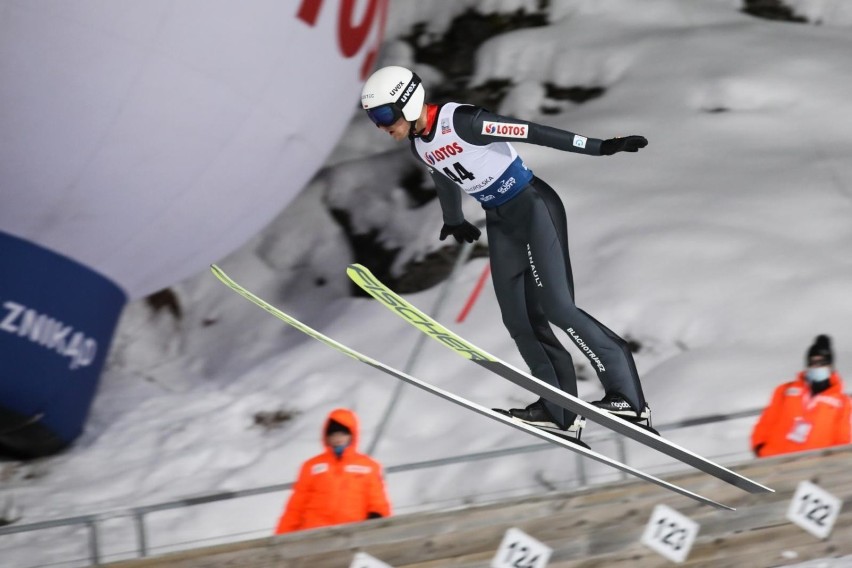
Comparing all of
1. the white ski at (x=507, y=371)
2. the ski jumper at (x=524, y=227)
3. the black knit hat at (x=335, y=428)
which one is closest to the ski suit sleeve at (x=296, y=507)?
the black knit hat at (x=335, y=428)

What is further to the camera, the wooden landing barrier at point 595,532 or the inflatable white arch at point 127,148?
the inflatable white arch at point 127,148

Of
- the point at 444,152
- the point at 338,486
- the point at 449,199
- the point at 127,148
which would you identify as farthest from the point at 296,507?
the point at 127,148

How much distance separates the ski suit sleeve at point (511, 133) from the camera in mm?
4562

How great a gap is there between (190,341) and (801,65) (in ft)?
20.1

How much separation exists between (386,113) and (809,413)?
2.92 m

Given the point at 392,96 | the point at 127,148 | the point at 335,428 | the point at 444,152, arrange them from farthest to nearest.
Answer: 1. the point at 127,148
2. the point at 335,428
3. the point at 444,152
4. the point at 392,96

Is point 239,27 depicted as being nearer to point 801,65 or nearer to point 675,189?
point 675,189

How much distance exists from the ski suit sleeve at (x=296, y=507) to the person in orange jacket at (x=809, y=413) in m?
2.25

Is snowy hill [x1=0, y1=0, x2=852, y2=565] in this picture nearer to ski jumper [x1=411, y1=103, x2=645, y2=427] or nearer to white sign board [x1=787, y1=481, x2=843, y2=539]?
white sign board [x1=787, y1=481, x2=843, y2=539]

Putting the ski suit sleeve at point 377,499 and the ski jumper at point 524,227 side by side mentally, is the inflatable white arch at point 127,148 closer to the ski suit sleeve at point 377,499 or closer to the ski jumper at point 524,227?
the ski suit sleeve at point 377,499

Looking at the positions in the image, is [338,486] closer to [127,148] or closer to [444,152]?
[444,152]

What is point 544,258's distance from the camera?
192 inches

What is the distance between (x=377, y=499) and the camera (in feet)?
19.6

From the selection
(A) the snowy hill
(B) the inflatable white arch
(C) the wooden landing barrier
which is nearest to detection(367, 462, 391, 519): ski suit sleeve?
(C) the wooden landing barrier
